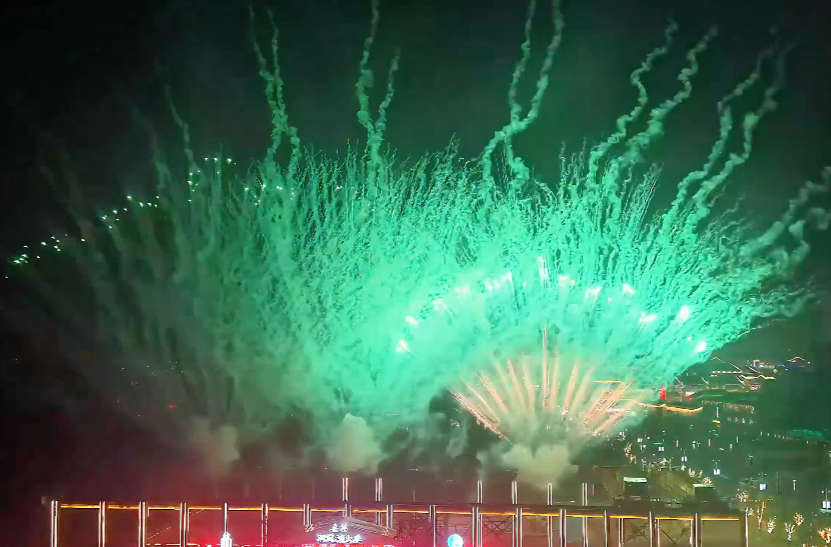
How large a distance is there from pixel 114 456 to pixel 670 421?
3304cm

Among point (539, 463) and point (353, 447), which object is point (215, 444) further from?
point (539, 463)

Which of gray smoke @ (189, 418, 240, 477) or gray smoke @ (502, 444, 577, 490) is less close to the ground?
gray smoke @ (189, 418, 240, 477)

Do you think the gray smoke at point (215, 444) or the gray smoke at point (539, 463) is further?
the gray smoke at point (539, 463)

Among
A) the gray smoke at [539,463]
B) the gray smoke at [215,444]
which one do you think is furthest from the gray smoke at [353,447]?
the gray smoke at [539,463]

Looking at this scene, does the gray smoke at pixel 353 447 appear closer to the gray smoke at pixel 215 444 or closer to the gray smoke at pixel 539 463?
the gray smoke at pixel 215 444

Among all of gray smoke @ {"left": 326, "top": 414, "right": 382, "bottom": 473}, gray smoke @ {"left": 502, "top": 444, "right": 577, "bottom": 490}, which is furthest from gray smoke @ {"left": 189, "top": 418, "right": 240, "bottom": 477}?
gray smoke @ {"left": 502, "top": 444, "right": 577, "bottom": 490}

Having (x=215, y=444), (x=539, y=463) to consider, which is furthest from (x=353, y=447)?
(x=539, y=463)

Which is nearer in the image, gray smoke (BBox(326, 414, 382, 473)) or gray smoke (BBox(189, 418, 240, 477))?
gray smoke (BBox(189, 418, 240, 477))

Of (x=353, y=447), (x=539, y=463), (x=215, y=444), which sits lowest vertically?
(x=539, y=463)

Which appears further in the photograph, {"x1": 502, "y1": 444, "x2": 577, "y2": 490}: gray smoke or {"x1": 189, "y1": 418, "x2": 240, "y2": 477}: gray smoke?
{"x1": 502, "y1": 444, "x2": 577, "y2": 490}: gray smoke

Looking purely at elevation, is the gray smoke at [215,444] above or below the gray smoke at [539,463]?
above

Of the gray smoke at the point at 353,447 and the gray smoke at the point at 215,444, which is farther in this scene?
the gray smoke at the point at 353,447

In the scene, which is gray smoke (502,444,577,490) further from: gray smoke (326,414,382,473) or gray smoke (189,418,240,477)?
gray smoke (189,418,240,477)

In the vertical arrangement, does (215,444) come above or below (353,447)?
above
